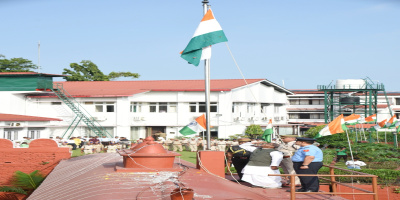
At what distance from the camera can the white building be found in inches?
1677

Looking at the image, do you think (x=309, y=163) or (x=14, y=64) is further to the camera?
(x=14, y=64)

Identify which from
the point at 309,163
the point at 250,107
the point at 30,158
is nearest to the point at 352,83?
the point at 250,107

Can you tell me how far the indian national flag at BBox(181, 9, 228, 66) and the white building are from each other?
103ft

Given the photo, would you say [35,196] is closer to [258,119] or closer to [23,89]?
[23,89]

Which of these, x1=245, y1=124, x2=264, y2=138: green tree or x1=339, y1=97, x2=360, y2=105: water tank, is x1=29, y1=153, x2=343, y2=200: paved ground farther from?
x1=339, y1=97, x2=360, y2=105: water tank

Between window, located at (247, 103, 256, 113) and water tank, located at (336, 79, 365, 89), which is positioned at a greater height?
water tank, located at (336, 79, 365, 89)

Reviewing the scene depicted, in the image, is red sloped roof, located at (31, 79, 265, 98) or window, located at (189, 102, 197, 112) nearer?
red sloped roof, located at (31, 79, 265, 98)

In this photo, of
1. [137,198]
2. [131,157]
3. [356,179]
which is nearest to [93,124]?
[356,179]

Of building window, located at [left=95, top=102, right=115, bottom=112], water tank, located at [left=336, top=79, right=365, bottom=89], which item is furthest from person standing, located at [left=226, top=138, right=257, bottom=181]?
water tank, located at [left=336, top=79, right=365, bottom=89]

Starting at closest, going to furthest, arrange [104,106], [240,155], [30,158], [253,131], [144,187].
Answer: [144,187]
[240,155]
[30,158]
[104,106]
[253,131]

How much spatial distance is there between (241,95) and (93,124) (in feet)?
49.0

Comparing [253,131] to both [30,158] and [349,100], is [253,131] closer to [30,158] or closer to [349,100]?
[349,100]

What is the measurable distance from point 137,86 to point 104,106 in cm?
606

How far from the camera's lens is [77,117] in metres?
43.0
